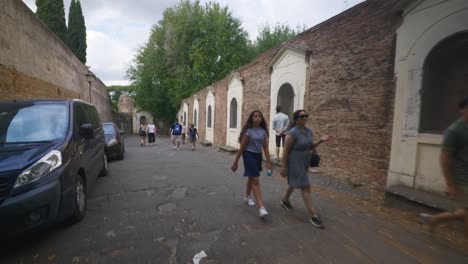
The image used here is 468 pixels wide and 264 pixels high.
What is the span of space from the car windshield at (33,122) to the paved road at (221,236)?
1.31 metres

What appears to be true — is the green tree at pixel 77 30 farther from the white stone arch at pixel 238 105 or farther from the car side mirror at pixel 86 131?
the car side mirror at pixel 86 131

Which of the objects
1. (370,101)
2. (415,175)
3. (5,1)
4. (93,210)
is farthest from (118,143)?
(415,175)

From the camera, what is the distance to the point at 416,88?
14.9 feet

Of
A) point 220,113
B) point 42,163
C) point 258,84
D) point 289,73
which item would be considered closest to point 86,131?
point 42,163

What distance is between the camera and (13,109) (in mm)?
3654

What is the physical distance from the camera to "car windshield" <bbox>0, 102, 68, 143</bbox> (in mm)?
3258

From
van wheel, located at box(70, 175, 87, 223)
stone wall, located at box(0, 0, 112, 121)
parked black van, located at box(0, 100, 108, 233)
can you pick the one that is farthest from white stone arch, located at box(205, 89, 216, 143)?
van wheel, located at box(70, 175, 87, 223)

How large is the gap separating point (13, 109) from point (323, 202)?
5.51 m

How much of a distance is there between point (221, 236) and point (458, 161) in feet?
9.29

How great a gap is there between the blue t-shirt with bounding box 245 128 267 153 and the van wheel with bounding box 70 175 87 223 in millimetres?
2567

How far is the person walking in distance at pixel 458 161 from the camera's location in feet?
8.13

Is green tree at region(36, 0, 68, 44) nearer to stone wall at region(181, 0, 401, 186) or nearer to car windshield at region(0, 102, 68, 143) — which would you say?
car windshield at region(0, 102, 68, 143)

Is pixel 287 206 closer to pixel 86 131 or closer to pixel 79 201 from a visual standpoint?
pixel 79 201

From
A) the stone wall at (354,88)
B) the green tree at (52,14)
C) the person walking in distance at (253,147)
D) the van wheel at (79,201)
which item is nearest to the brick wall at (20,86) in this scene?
the van wheel at (79,201)
